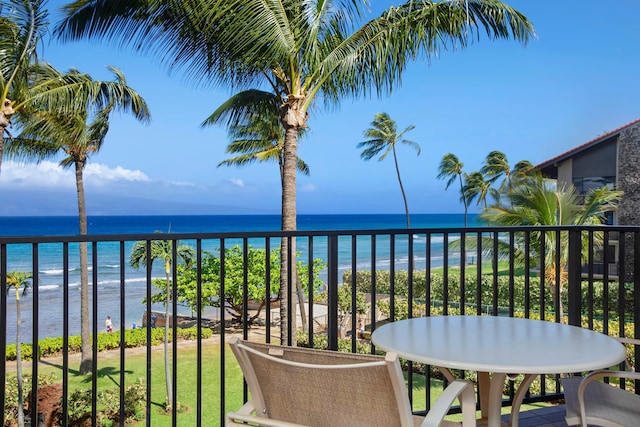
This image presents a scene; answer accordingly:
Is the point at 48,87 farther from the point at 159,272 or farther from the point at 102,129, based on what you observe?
the point at 159,272

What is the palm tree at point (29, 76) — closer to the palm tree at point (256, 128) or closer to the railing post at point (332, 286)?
the palm tree at point (256, 128)

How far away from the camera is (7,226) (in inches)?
1596

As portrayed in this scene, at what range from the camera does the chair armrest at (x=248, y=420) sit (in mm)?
1238

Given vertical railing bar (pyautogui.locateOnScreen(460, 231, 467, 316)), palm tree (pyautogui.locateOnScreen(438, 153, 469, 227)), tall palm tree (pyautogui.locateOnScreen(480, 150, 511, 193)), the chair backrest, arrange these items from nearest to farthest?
the chair backrest → vertical railing bar (pyautogui.locateOnScreen(460, 231, 467, 316)) → tall palm tree (pyautogui.locateOnScreen(480, 150, 511, 193)) → palm tree (pyautogui.locateOnScreen(438, 153, 469, 227))

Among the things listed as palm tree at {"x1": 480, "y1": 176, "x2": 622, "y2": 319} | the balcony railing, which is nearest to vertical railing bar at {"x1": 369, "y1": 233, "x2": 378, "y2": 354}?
the balcony railing

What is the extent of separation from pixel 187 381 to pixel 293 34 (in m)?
10.5

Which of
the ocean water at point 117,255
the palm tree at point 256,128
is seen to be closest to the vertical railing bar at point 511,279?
the ocean water at point 117,255

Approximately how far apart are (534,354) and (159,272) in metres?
23.5

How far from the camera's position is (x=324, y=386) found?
1212 millimetres

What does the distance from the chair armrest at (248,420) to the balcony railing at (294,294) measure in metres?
0.58

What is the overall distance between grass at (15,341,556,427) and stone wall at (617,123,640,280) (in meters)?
10.6

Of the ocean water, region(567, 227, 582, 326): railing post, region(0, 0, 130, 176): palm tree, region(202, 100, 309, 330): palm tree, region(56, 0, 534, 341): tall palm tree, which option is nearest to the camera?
region(567, 227, 582, 326): railing post

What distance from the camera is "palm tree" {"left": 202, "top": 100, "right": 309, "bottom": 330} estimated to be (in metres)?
12.2

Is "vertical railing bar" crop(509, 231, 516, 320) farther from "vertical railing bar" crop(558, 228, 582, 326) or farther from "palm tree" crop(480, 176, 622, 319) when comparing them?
"palm tree" crop(480, 176, 622, 319)
